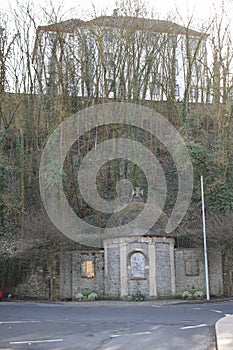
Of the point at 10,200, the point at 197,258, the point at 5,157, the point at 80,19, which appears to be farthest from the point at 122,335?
the point at 80,19

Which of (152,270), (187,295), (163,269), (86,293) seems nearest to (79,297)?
(86,293)

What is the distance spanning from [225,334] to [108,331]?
2.97 m

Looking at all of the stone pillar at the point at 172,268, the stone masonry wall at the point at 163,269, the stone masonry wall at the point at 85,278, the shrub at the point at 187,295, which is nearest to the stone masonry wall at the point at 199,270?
the stone pillar at the point at 172,268

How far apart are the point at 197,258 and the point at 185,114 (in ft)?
41.4

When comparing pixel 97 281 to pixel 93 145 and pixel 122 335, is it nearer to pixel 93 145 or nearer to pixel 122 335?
pixel 93 145

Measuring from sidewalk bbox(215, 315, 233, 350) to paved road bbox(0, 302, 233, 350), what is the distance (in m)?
0.17

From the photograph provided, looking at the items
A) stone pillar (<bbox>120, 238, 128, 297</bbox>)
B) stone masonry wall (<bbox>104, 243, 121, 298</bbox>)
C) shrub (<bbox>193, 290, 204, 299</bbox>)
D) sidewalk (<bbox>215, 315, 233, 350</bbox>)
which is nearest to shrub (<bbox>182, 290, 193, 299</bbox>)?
shrub (<bbox>193, 290, 204, 299</bbox>)

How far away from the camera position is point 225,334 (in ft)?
35.0

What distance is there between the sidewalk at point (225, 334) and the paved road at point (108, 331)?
6.6 inches

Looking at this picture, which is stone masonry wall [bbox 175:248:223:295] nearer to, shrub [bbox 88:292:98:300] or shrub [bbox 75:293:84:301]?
shrub [bbox 88:292:98:300]

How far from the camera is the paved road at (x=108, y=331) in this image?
10.1m

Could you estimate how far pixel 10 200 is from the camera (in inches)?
1197

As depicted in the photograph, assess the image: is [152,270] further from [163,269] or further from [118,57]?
[118,57]

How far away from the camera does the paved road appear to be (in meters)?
10.1
